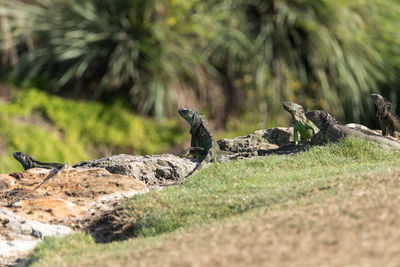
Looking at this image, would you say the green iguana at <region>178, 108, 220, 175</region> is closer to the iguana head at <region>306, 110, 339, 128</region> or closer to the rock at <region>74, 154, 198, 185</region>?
the rock at <region>74, 154, 198, 185</region>

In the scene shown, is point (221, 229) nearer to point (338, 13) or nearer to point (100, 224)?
point (100, 224)

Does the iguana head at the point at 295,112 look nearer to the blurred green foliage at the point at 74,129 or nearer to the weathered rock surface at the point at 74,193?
the weathered rock surface at the point at 74,193

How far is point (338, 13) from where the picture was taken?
510 inches

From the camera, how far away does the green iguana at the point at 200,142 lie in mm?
7038

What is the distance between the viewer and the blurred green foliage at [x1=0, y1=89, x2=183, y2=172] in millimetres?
10375

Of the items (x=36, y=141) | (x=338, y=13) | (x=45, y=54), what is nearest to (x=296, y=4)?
(x=338, y=13)

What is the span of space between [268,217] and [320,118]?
3482 millimetres

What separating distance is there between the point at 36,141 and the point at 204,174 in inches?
195

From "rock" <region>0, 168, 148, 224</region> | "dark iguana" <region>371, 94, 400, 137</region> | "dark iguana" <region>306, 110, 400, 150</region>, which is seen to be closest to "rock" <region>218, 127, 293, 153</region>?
"dark iguana" <region>306, 110, 400, 150</region>

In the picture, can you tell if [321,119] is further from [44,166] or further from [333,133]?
[44,166]

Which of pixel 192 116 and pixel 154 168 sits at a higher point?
pixel 192 116

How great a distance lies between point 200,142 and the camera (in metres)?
7.64

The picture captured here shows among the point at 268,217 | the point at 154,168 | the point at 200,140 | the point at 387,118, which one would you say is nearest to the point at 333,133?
the point at 387,118

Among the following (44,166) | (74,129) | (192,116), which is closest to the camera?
(44,166)
